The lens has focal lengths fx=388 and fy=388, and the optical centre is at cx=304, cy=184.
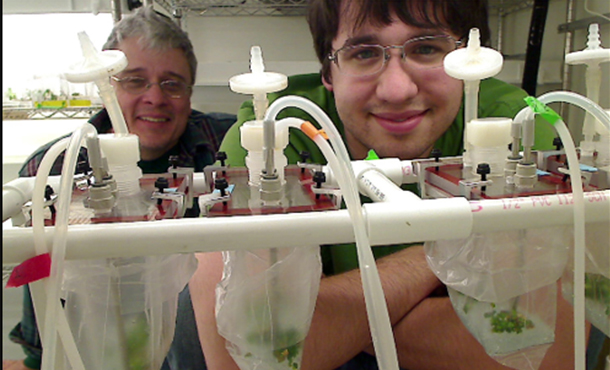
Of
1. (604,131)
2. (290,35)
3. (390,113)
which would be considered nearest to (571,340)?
(604,131)

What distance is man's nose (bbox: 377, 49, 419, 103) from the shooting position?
3.06 ft

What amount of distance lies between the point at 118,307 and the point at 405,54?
2.75 feet

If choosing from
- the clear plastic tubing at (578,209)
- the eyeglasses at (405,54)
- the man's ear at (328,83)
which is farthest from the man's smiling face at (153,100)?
the clear plastic tubing at (578,209)

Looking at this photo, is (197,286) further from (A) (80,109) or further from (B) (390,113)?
(A) (80,109)

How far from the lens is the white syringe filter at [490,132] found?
535 mm

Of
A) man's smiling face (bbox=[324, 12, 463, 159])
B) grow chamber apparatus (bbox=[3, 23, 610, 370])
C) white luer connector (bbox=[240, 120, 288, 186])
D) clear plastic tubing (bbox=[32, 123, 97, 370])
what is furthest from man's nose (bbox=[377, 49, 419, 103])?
clear plastic tubing (bbox=[32, 123, 97, 370])

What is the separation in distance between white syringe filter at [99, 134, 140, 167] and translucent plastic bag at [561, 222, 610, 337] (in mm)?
613

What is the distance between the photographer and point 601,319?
1.85 ft

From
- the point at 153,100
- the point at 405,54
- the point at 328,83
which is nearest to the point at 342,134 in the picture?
the point at 328,83

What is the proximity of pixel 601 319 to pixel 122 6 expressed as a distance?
1.82 m

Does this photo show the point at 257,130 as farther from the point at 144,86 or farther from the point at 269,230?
the point at 144,86

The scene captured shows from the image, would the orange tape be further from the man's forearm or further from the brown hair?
the brown hair

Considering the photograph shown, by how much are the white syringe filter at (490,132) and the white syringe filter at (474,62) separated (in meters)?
0.07

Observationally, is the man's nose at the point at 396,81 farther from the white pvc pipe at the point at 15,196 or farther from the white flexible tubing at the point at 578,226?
the white pvc pipe at the point at 15,196
